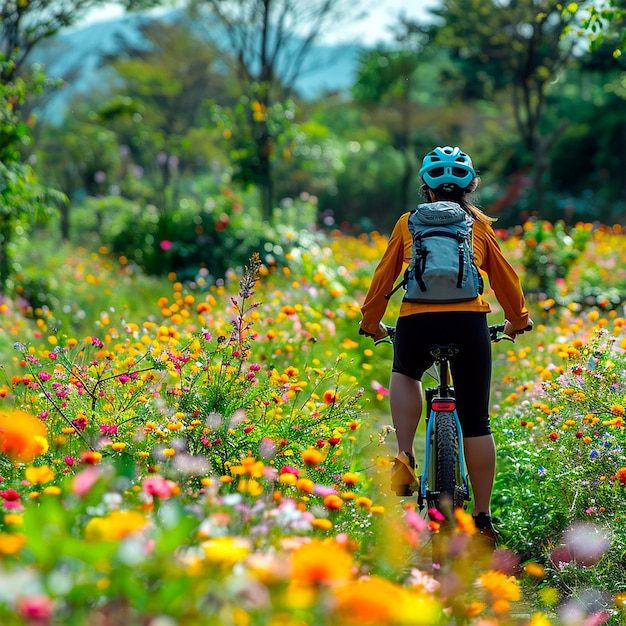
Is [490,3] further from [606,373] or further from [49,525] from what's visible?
[49,525]

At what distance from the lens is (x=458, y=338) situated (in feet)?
11.3

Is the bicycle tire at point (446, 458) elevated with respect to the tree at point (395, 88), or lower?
lower

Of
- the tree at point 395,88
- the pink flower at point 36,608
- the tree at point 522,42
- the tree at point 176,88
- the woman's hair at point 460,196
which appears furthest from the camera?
the tree at point 176,88

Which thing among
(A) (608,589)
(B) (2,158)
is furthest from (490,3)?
(A) (608,589)

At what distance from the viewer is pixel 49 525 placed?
5.29ft

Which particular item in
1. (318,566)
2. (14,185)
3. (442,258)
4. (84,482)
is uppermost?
(14,185)

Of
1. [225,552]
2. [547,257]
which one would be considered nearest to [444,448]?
[225,552]

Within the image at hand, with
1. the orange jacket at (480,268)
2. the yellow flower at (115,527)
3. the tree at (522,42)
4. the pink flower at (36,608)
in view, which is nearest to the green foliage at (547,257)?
the tree at (522,42)

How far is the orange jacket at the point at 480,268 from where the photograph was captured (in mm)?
3598

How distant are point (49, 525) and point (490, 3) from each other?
17993mm

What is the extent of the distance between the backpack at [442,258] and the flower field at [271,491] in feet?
2.29

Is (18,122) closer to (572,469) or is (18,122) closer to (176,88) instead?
(572,469)

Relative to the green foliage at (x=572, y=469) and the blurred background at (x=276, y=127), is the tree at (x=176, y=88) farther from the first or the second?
the green foliage at (x=572, y=469)

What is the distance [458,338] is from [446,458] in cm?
51
